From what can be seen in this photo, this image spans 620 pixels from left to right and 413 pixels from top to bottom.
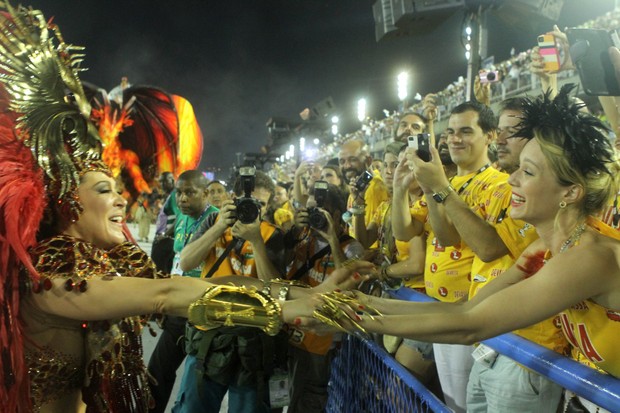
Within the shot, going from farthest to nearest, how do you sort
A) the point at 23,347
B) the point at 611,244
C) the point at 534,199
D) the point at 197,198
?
the point at 197,198, the point at 534,199, the point at 23,347, the point at 611,244

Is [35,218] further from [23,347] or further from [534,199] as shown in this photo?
[534,199]

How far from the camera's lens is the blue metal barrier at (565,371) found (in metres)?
1.23

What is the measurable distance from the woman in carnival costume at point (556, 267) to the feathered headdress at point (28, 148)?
3.47ft

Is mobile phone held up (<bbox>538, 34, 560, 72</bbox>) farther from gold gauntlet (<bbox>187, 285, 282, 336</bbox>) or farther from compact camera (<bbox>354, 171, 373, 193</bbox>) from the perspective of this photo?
gold gauntlet (<bbox>187, 285, 282, 336</bbox>)

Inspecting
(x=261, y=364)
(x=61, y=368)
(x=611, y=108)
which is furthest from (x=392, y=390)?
(x=611, y=108)

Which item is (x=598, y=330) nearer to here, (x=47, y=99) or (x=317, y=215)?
(x=317, y=215)

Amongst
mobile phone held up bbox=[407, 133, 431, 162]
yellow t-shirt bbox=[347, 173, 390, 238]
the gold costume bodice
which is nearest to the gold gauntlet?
the gold costume bodice

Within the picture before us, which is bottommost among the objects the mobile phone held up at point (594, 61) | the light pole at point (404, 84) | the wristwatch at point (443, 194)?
the wristwatch at point (443, 194)

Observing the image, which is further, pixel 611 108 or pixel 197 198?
pixel 197 198

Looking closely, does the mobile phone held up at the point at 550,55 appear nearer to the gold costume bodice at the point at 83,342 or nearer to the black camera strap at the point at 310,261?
the black camera strap at the point at 310,261

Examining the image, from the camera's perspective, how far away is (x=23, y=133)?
177cm

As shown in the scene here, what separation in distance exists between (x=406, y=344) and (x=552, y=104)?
182 cm

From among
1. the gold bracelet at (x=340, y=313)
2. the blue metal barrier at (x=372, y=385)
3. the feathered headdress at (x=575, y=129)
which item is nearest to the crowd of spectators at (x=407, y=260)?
the blue metal barrier at (x=372, y=385)

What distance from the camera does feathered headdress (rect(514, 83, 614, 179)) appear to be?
171 cm
